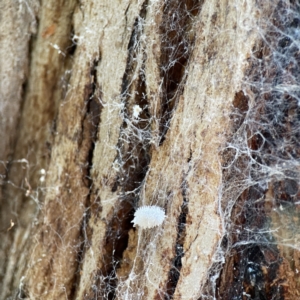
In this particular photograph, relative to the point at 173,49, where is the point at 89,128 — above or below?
below

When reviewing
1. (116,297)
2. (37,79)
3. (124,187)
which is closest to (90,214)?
(124,187)

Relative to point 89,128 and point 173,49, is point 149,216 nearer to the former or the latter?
point 89,128

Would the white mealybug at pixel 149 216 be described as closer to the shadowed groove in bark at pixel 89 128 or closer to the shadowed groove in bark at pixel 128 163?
the shadowed groove in bark at pixel 128 163

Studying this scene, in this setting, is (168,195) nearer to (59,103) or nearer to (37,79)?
(59,103)

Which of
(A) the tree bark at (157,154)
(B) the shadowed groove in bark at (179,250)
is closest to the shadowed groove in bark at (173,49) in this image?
(A) the tree bark at (157,154)

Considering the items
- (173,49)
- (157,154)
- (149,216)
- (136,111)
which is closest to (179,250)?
(149,216)

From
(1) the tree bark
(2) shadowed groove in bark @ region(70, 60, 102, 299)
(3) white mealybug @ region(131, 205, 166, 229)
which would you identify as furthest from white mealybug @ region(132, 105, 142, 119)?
(3) white mealybug @ region(131, 205, 166, 229)
